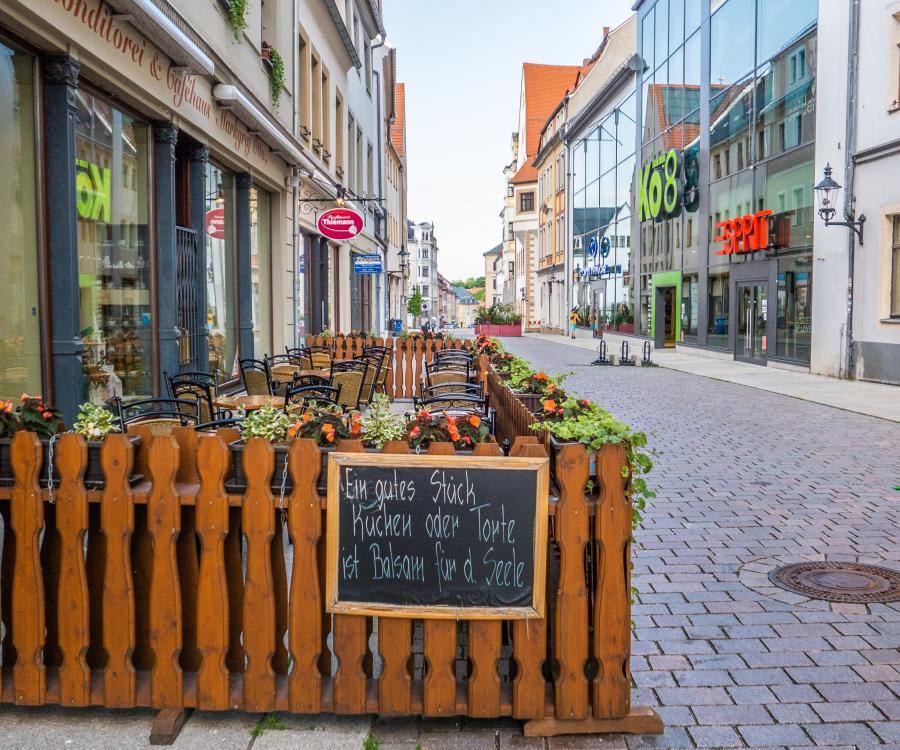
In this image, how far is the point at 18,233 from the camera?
275 inches

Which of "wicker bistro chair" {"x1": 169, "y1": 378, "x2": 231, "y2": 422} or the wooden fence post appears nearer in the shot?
the wooden fence post

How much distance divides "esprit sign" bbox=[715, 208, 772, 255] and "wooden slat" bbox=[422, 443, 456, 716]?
71.9 ft

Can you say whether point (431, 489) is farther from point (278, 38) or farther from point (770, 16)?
point (770, 16)

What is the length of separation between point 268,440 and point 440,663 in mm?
1072

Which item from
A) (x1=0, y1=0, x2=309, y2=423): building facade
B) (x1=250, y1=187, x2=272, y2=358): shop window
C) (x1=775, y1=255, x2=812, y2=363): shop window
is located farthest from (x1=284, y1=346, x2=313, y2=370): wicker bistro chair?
(x1=775, y1=255, x2=812, y2=363): shop window

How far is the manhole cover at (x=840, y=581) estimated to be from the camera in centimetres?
492

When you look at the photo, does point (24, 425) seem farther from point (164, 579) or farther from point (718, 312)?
point (718, 312)

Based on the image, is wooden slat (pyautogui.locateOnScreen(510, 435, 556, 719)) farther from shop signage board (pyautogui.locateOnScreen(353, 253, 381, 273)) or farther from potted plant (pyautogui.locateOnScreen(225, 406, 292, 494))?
shop signage board (pyautogui.locateOnScreen(353, 253, 381, 273))

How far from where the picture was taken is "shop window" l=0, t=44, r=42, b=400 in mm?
6773

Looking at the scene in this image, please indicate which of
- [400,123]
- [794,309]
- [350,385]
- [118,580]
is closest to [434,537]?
[118,580]

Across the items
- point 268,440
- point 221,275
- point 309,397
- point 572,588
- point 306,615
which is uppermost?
point 221,275

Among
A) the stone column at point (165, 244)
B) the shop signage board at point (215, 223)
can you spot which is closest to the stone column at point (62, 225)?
the stone column at point (165, 244)

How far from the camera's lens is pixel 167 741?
323 centimetres

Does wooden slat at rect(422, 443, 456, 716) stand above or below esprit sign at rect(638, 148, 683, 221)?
below
